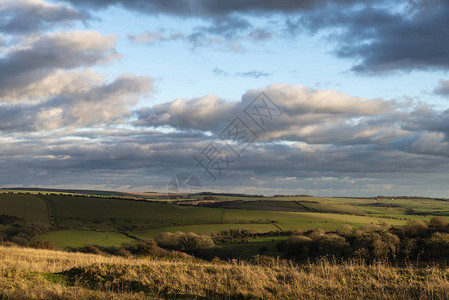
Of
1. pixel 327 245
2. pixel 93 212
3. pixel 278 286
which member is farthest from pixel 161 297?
pixel 93 212

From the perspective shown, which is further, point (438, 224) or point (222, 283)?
point (438, 224)

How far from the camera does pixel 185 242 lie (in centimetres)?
8194

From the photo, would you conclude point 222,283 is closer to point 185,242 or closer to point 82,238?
point 185,242

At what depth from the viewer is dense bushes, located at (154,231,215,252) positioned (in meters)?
80.6

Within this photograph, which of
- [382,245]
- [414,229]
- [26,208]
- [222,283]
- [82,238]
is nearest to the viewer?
[222,283]

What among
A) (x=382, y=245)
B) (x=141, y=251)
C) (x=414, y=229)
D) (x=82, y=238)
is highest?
(x=414, y=229)

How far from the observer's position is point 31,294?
14.6 m

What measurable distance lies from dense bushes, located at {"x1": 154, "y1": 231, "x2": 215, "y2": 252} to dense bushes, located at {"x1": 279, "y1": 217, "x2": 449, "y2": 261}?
1595 centimetres

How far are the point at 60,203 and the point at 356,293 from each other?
5488 inches

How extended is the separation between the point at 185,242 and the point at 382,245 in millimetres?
39467

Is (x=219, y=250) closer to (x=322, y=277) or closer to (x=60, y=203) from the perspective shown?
(x=322, y=277)

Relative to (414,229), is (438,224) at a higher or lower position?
higher

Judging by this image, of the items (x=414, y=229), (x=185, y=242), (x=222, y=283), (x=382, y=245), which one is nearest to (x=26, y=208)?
(x=185, y=242)

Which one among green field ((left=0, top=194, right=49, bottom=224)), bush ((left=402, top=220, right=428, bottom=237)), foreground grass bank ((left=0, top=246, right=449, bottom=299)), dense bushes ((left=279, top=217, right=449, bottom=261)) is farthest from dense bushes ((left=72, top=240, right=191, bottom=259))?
green field ((left=0, top=194, right=49, bottom=224))
